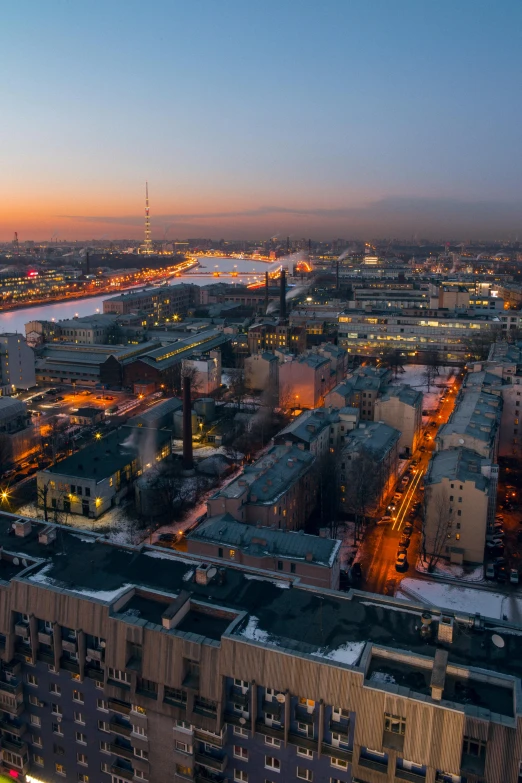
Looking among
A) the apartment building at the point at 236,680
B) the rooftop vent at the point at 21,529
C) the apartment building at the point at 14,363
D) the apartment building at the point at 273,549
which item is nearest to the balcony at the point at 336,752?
the apartment building at the point at 236,680

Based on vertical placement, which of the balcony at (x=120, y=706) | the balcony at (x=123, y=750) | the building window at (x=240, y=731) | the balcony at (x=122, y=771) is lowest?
the balcony at (x=122, y=771)

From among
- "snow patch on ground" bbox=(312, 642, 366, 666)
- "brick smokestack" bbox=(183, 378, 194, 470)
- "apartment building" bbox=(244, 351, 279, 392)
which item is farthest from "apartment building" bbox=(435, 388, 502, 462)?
"snow patch on ground" bbox=(312, 642, 366, 666)

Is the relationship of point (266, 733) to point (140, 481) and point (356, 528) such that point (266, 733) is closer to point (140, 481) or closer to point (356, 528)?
point (356, 528)

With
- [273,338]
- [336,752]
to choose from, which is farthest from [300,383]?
[336,752]

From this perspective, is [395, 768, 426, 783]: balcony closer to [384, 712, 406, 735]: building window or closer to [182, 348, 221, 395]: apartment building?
[384, 712, 406, 735]: building window

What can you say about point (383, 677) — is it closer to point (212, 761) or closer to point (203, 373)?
point (212, 761)

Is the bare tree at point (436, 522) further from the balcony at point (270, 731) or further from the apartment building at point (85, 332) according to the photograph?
the apartment building at point (85, 332)
